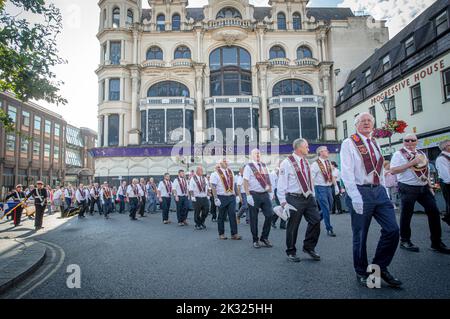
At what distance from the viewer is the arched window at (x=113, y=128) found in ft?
94.3

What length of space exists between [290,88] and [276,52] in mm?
4383

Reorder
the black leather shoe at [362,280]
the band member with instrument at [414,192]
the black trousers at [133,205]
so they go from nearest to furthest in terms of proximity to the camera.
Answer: the black leather shoe at [362,280] < the band member with instrument at [414,192] < the black trousers at [133,205]

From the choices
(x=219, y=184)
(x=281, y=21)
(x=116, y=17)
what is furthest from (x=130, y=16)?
(x=219, y=184)

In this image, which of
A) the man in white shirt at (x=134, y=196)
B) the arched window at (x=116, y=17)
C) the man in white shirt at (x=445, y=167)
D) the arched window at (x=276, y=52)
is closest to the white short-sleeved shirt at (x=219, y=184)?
the man in white shirt at (x=445, y=167)

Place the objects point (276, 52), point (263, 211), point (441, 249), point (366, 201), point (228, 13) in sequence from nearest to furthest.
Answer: point (366, 201), point (441, 249), point (263, 211), point (276, 52), point (228, 13)

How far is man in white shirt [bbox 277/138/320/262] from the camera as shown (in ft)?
15.9

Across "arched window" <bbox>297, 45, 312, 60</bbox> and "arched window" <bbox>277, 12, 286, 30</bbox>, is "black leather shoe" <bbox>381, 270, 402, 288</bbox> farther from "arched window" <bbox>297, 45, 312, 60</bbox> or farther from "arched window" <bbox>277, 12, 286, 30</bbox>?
"arched window" <bbox>277, 12, 286, 30</bbox>

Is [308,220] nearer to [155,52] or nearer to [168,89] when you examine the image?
[168,89]

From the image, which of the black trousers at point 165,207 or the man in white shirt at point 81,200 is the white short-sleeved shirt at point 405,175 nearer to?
the black trousers at point 165,207

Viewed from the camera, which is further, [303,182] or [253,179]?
[253,179]

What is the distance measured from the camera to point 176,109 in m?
28.1

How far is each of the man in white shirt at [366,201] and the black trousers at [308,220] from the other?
3.82ft

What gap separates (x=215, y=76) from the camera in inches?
1166

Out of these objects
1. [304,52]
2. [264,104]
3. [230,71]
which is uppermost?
[304,52]
